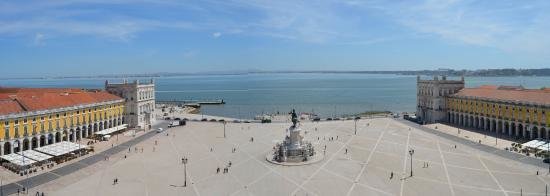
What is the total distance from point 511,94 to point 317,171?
44.5 meters

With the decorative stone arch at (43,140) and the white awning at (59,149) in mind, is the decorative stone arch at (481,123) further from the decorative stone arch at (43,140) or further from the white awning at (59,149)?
the decorative stone arch at (43,140)

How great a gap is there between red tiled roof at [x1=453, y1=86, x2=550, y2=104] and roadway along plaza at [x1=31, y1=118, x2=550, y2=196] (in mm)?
14662

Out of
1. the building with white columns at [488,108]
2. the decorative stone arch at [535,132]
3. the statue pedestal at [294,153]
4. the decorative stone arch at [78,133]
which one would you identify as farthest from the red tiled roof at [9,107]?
the decorative stone arch at [535,132]

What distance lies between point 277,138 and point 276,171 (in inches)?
924

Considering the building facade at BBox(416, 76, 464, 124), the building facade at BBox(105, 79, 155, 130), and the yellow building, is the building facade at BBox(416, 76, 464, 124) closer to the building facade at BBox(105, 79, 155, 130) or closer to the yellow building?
the yellow building

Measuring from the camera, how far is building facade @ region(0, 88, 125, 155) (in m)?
61.2

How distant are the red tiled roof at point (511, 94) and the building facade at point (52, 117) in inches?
2577

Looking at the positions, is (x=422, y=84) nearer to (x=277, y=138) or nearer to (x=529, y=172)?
(x=277, y=138)

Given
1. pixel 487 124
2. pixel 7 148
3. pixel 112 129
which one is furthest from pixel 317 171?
pixel 487 124

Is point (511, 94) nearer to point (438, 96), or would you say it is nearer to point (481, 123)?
point (481, 123)

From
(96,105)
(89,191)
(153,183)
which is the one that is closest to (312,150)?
(153,183)

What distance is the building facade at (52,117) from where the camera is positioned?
61.2 meters

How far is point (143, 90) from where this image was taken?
9288 centimetres

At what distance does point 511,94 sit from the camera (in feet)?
257
